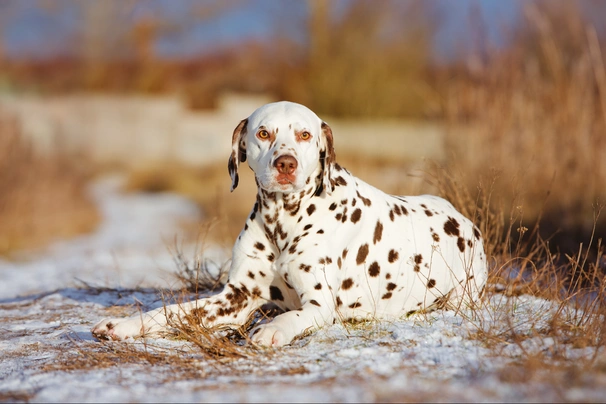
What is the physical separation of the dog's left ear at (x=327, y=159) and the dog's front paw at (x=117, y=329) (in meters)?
1.37

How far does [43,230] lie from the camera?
35.7 ft

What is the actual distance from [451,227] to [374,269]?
2.50 feet

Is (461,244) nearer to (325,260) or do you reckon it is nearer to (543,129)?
(325,260)

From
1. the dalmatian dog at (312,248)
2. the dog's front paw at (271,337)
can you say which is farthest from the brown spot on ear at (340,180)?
the dog's front paw at (271,337)

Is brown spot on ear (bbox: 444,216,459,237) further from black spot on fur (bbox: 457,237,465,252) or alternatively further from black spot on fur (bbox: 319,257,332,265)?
black spot on fur (bbox: 319,257,332,265)

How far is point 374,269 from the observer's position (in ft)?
14.1

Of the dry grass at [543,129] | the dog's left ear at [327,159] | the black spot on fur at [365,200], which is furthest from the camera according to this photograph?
the dry grass at [543,129]

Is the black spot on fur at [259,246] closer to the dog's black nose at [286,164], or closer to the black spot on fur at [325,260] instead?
the black spot on fur at [325,260]

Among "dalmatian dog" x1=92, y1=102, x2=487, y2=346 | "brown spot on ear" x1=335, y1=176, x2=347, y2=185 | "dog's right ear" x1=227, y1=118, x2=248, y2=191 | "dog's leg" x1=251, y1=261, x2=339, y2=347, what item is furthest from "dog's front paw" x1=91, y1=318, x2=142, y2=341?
"brown spot on ear" x1=335, y1=176, x2=347, y2=185

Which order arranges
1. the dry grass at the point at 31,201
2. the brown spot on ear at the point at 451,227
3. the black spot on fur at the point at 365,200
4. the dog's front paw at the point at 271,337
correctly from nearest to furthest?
the dog's front paw at the point at 271,337 → the black spot on fur at the point at 365,200 → the brown spot on ear at the point at 451,227 → the dry grass at the point at 31,201

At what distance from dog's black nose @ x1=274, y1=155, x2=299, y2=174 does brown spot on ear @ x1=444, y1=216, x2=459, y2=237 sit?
54.2 inches

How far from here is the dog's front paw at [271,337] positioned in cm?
349

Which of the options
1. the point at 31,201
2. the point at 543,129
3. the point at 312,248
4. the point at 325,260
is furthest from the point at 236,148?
the point at 31,201

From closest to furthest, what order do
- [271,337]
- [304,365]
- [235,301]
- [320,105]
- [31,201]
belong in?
1. [304,365]
2. [271,337]
3. [235,301]
4. [31,201]
5. [320,105]
